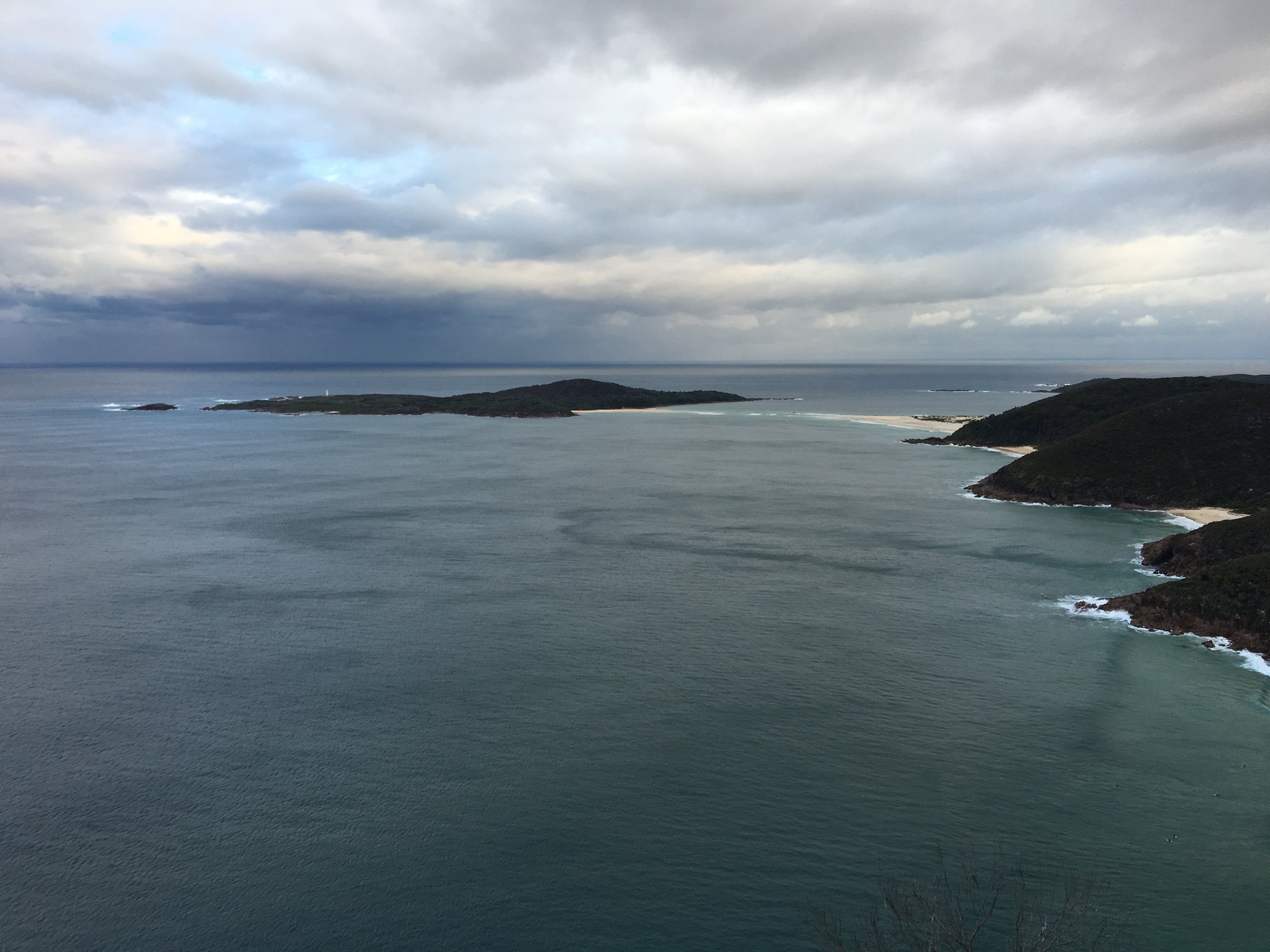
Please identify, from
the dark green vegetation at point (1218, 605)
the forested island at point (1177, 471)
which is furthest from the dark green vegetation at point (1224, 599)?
the forested island at point (1177, 471)

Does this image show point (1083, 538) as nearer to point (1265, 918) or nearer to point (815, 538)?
point (815, 538)

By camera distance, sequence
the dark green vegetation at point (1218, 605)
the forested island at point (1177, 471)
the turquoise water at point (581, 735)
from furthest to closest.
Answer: the forested island at point (1177, 471) → the dark green vegetation at point (1218, 605) → the turquoise water at point (581, 735)

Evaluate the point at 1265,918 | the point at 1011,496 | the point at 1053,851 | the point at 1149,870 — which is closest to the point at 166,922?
the point at 1053,851

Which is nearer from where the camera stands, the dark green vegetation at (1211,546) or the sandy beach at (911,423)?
the dark green vegetation at (1211,546)

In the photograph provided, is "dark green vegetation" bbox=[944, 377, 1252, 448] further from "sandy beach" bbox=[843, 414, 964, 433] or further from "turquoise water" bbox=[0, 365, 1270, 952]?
"turquoise water" bbox=[0, 365, 1270, 952]

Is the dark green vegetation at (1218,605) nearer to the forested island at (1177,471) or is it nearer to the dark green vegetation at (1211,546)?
the dark green vegetation at (1211,546)

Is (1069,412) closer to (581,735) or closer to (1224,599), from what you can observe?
(1224,599)

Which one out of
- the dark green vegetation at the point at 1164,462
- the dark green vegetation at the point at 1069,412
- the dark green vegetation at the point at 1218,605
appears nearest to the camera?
the dark green vegetation at the point at 1218,605

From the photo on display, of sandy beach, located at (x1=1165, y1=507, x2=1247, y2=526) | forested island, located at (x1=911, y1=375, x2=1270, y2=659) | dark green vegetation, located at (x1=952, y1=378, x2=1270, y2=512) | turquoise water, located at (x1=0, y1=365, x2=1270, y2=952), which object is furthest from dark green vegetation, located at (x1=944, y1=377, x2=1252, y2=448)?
turquoise water, located at (x1=0, y1=365, x2=1270, y2=952)
